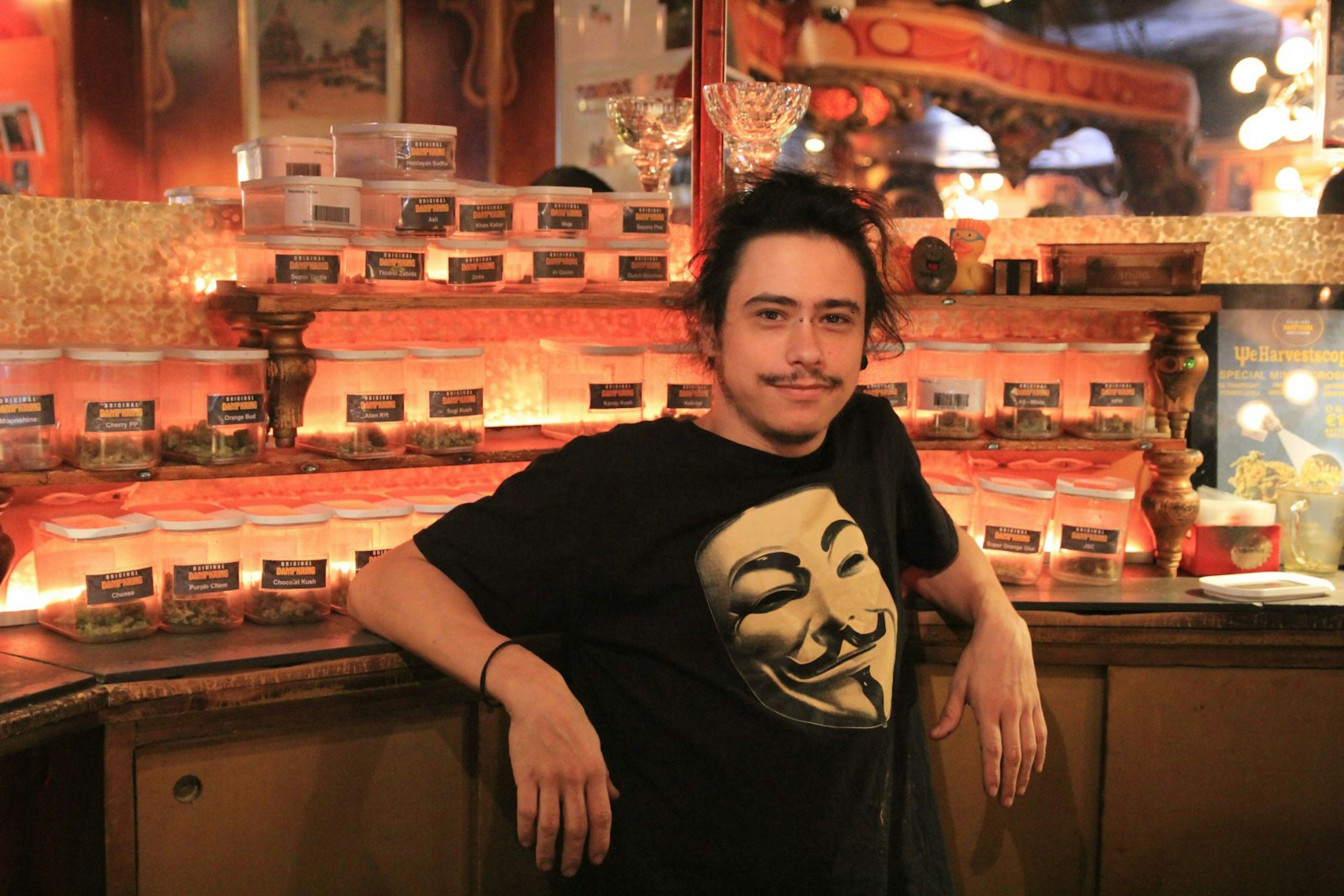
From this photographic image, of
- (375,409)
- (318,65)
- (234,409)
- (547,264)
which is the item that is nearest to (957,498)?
(547,264)

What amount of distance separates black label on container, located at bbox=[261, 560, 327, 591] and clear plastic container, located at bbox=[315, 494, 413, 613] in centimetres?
5

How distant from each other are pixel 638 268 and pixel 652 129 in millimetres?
331

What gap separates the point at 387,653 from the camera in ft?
7.02

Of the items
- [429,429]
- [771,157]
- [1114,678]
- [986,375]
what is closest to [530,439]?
[429,429]

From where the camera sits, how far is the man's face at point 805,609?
5.95 feet

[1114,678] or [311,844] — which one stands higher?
[1114,678]

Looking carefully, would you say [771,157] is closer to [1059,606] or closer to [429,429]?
[429,429]

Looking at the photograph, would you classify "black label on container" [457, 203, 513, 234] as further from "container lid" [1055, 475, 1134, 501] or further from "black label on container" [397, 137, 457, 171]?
"container lid" [1055, 475, 1134, 501]

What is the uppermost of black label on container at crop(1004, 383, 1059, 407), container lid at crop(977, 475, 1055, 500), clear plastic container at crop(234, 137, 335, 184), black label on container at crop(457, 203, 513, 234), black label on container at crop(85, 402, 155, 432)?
clear plastic container at crop(234, 137, 335, 184)

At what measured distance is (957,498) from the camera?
280 centimetres

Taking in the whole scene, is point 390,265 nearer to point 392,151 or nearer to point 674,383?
point 392,151

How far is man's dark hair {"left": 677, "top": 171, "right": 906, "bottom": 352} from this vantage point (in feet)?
6.12

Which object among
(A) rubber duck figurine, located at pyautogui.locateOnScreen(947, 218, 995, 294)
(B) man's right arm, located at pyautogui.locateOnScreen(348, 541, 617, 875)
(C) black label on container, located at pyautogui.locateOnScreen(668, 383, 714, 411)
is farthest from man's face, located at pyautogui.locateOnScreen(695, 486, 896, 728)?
(A) rubber duck figurine, located at pyautogui.locateOnScreen(947, 218, 995, 294)

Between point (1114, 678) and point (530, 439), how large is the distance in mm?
1285
